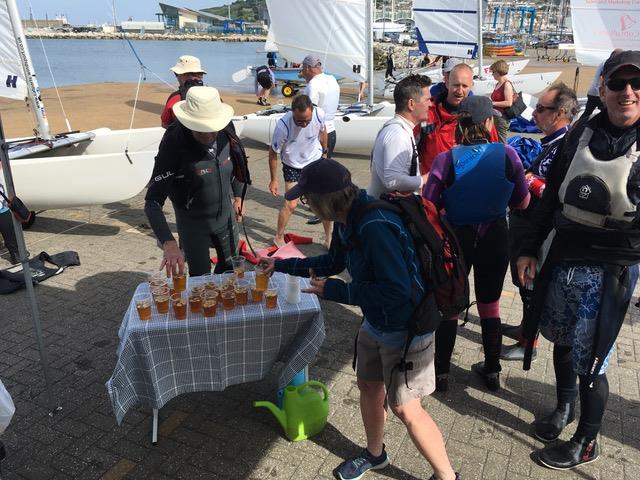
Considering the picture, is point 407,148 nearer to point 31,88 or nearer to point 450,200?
point 450,200

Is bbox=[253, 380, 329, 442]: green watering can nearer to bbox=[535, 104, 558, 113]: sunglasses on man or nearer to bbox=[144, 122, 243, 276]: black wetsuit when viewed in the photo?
bbox=[144, 122, 243, 276]: black wetsuit

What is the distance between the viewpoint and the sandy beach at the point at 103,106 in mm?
12430

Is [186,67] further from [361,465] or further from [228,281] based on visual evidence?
[361,465]

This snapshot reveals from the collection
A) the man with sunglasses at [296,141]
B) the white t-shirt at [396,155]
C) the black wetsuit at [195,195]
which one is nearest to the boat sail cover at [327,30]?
the man with sunglasses at [296,141]

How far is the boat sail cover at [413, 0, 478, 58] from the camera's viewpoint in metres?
12.5

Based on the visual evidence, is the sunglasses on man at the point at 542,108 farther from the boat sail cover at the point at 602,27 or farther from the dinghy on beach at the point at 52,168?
the boat sail cover at the point at 602,27

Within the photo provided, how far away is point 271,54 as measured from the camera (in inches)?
797

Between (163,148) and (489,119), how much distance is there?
6.20 ft

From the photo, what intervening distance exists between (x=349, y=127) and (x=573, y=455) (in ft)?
22.7

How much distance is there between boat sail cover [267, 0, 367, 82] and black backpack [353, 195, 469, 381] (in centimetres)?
699

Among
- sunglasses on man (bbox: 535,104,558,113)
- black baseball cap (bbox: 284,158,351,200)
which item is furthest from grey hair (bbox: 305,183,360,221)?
sunglasses on man (bbox: 535,104,558,113)

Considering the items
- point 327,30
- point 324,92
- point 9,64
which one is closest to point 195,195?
point 324,92

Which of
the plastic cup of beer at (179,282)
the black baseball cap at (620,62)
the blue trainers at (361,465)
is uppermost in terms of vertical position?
the black baseball cap at (620,62)

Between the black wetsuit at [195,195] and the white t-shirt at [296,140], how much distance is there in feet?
5.72
